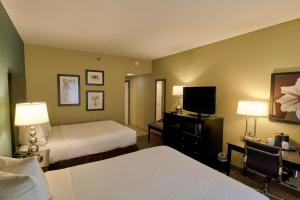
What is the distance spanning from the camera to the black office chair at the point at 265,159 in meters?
2.04

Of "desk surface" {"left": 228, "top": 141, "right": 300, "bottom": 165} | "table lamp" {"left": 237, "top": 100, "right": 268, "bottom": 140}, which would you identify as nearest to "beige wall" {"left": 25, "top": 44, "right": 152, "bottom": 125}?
"table lamp" {"left": 237, "top": 100, "right": 268, "bottom": 140}

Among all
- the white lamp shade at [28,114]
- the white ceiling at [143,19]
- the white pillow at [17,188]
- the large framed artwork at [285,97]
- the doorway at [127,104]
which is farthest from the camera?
the doorway at [127,104]

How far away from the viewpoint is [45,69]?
A: 408cm

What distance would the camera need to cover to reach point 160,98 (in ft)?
17.9

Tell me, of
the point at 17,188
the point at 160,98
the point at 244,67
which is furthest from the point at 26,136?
the point at 244,67

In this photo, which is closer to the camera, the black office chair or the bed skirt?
the black office chair

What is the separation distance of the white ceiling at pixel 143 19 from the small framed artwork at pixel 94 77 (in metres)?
1.13

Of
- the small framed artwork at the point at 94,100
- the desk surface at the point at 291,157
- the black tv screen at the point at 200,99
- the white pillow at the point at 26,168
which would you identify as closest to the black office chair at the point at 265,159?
the desk surface at the point at 291,157

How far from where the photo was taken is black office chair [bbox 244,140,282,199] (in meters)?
2.04

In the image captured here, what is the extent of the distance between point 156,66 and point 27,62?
3.51m

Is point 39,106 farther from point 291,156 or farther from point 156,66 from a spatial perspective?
point 156,66

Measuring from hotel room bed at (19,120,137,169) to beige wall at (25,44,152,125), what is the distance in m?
1.08

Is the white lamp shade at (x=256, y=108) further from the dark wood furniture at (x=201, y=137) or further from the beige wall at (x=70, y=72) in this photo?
the beige wall at (x=70, y=72)

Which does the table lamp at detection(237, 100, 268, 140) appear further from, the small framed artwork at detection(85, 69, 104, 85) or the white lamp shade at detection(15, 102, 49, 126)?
the small framed artwork at detection(85, 69, 104, 85)
